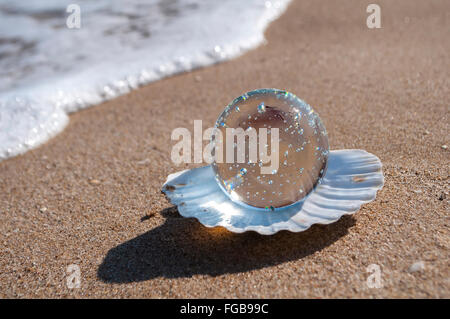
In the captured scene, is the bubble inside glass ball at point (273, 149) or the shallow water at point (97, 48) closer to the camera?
the bubble inside glass ball at point (273, 149)

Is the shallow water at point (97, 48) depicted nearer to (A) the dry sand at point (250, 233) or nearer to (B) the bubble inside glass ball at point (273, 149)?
(A) the dry sand at point (250, 233)

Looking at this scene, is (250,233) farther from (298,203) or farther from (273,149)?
(273,149)

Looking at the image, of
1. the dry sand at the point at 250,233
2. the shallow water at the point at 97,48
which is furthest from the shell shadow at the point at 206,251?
the shallow water at the point at 97,48

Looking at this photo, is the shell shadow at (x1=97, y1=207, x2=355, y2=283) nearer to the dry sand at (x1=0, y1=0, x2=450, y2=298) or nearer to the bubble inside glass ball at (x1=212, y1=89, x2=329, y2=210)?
the dry sand at (x1=0, y1=0, x2=450, y2=298)

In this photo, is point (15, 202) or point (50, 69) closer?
point (15, 202)

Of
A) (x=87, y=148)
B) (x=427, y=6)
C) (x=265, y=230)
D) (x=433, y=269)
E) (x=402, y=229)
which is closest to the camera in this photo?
(x=433, y=269)

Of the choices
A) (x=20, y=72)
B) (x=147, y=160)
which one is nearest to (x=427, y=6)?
(x=147, y=160)

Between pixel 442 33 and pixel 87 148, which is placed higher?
pixel 442 33
